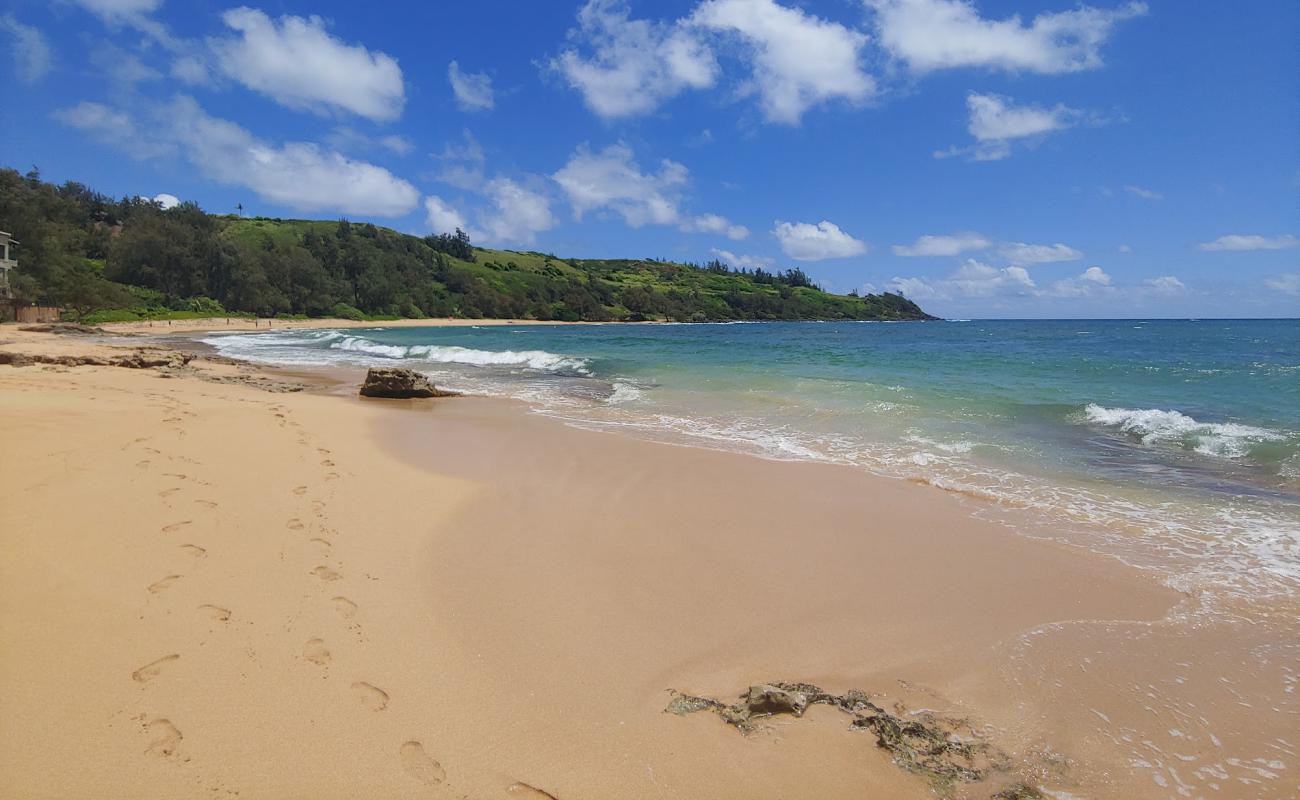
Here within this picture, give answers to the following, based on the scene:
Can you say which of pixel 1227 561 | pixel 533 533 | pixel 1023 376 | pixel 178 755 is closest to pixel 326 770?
pixel 178 755

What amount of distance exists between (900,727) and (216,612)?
11.8 ft

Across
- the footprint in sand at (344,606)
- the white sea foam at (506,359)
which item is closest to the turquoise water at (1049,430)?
the white sea foam at (506,359)

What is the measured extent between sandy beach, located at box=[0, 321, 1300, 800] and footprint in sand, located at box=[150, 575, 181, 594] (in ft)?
0.06

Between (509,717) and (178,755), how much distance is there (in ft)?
4.05

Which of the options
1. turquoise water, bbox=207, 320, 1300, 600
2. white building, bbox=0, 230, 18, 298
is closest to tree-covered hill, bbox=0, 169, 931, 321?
white building, bbox=0, 230, 18, 298

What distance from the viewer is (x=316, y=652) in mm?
3086

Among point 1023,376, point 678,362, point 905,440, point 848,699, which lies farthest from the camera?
point 678,362

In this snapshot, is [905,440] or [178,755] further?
[905,440]

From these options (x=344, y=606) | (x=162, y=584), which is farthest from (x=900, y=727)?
(x=162, y=584)

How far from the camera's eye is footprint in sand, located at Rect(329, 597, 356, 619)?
3520mm

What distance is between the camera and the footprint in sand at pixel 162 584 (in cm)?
349

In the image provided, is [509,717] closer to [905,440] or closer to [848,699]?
[848,699]

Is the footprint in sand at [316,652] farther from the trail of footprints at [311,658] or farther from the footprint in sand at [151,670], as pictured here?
the footprint in sand at [151,670]

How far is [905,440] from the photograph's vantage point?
984 centimetres
